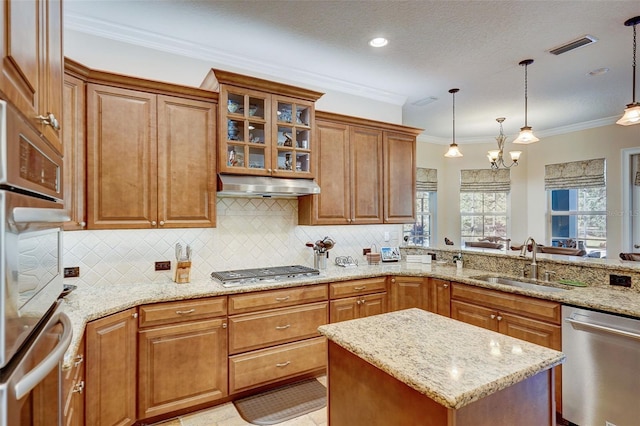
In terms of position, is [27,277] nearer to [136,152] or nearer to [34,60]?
[34,60]

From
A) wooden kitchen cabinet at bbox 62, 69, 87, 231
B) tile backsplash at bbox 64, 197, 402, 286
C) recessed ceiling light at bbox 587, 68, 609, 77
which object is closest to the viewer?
wooden kitchen cabinet at bbox 62, 69, 87, 231

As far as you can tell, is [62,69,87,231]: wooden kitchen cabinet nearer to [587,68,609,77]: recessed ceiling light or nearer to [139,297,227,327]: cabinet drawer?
[139,297,227,327]: cabinet drawer

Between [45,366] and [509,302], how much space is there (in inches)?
115

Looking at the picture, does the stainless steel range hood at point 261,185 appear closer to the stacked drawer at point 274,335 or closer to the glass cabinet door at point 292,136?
the glass cabinet door at point 292,136

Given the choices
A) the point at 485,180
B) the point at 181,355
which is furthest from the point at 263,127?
the point at 485,180

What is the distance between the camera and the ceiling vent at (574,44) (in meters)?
3.05

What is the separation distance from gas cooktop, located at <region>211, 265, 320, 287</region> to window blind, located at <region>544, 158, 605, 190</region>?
5362 millimetres

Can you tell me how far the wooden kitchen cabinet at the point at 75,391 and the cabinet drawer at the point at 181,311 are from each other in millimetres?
485

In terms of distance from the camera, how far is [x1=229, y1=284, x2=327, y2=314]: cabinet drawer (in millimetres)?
2714

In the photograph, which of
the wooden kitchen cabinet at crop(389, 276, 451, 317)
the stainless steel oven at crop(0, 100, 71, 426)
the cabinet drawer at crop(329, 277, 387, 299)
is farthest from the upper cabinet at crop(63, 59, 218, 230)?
the wooden kitchen cabinet at crop(389, 276, 451, 317)

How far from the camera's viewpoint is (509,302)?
9.02ft

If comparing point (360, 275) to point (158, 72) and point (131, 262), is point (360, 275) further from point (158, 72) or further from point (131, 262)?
point (158, 72)

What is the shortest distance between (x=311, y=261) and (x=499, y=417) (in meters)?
2.66

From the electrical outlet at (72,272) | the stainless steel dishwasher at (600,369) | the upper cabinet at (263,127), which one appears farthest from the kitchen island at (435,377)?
the electrical outlet at (72,272)
